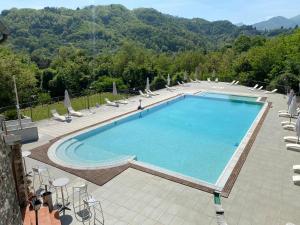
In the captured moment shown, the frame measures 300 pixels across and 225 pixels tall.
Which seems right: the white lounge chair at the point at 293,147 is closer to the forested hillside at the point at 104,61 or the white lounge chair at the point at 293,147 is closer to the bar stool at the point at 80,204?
the bar stool at the point at 80,204

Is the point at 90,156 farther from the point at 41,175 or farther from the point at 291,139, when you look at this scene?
the point at 291,139

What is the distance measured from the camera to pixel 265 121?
14922 millimetres

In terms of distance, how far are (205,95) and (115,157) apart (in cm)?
1416

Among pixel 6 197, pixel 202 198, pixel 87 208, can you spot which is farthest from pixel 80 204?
pixel 6 197

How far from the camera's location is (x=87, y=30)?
84.0 m

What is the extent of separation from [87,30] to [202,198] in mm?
84476

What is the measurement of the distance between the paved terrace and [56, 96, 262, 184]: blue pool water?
4.94ft

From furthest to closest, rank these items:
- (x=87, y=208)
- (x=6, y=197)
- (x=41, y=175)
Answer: (x=41, y=175) → (x=87, y=208) → (x=6, y=197)

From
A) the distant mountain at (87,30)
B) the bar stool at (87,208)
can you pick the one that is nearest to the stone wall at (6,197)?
the bar stool at (87,208)

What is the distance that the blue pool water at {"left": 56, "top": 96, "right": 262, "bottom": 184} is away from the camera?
10.8m

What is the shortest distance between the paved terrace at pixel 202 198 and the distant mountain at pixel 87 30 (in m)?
64.6

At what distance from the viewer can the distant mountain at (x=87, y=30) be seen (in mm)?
69750

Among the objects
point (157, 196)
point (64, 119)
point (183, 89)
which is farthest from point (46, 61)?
point (157, 196)

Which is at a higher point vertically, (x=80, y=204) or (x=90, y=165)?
(x=90, y=165)
